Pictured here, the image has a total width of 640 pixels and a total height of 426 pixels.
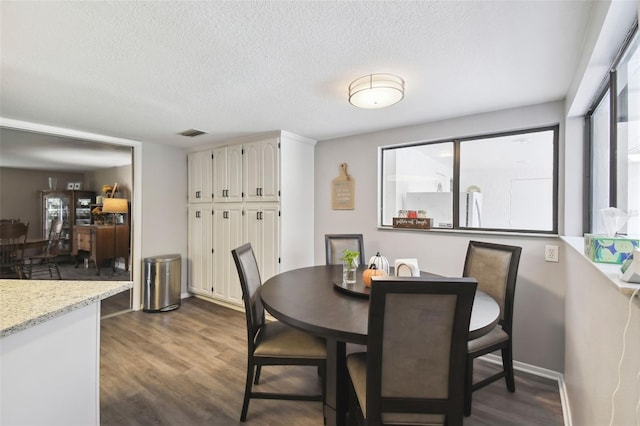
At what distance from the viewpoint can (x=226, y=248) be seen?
382 cm

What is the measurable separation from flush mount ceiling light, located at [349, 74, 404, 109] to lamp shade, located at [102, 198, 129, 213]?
11.1 feet

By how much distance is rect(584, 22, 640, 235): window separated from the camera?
1270 millimetres

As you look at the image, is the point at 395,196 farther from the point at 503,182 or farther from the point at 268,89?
the point at 268,89

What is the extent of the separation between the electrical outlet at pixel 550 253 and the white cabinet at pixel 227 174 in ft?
10.4

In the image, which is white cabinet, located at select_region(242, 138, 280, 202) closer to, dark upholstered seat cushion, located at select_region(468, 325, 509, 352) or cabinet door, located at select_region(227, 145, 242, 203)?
cabinet door, located at select_region(227, 145, 242, 203)

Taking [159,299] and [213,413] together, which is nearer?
[213,413]

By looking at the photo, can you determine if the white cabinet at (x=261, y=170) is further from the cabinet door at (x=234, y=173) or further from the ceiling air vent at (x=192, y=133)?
the ceiling air vent at (x=192, y=133)

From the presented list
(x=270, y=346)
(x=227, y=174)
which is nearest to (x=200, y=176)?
(x=227, y=174)

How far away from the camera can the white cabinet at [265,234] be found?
3.33 m

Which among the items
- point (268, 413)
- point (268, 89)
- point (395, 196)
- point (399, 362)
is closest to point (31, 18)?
point (268, 89)

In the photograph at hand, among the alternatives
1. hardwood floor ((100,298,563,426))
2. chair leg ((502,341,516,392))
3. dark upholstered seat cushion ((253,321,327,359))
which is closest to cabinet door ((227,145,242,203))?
hardwood floor ((100,298,563,426))

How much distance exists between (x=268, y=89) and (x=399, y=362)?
190 cm

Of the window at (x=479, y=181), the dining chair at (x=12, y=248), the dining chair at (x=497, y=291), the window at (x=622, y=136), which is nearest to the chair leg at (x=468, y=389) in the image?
the dining chair at (x=497, y=291)

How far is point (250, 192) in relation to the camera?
3.57m
